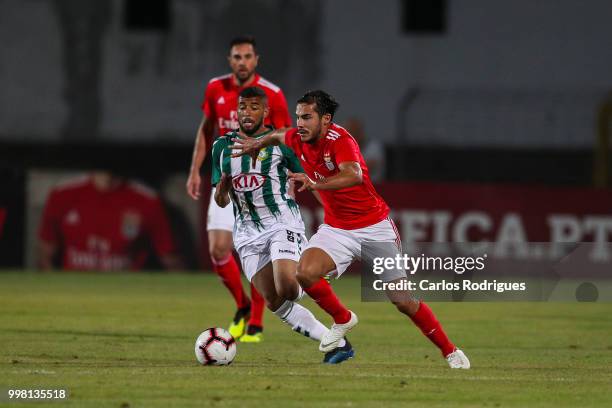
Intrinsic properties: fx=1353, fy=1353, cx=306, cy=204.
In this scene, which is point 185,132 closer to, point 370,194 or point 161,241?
point 161,241

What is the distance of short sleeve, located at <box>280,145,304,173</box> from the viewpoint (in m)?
9.86

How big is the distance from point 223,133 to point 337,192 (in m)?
2.41

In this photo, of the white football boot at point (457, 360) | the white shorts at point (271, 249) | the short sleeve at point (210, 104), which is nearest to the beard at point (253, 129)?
the white shorts at point (271, 249)

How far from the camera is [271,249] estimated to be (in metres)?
9.67

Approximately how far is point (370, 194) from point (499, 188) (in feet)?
31.5

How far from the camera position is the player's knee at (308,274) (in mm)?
8852

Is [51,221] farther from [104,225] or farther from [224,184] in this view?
[224,184]

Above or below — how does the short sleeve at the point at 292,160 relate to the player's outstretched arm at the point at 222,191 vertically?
above

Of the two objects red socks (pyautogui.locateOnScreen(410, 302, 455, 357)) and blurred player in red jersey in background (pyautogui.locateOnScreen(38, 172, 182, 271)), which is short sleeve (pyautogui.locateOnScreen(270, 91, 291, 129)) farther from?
blurred player in red jersey in background (pyautogui.locateOnScreen(38, 172, 182, 271))

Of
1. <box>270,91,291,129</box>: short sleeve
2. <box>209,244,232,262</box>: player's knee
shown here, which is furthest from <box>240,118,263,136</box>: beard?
<box>209,244,232,262</box>: player's knee

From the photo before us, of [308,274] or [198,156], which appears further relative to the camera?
[198,156]

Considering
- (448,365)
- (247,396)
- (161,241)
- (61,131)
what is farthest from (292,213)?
(61,131)

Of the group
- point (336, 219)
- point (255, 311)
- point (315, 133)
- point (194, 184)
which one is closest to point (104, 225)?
point (194, 184)

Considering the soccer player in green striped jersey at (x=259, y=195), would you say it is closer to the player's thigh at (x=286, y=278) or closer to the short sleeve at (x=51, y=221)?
the player's thigh at (x=286, y=278)
